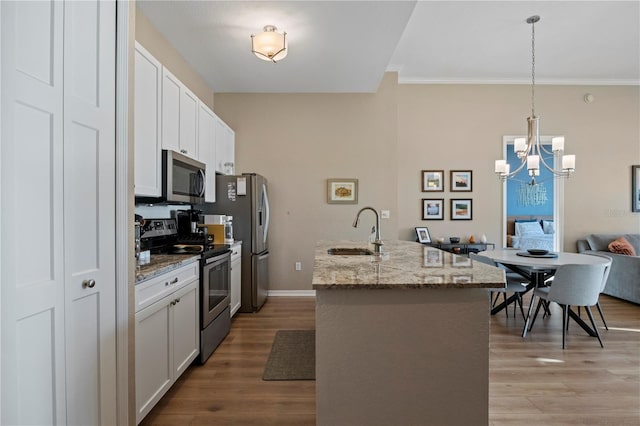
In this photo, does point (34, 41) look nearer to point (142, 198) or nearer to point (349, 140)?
point (142, 198)

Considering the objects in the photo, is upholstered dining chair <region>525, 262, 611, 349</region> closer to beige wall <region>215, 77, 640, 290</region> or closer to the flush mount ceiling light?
beige wall <region>215, 77, 640, 290</region>

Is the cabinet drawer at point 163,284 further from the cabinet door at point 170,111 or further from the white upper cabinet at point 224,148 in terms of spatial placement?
the white upper cabinet at point 224,148

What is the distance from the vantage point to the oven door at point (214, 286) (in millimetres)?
2533

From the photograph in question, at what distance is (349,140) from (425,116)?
1.41m

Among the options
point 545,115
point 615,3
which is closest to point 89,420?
→ point 615,3

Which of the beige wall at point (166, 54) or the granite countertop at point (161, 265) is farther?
the beige wall at point (166, 54)

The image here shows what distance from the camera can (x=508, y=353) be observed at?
2775mm

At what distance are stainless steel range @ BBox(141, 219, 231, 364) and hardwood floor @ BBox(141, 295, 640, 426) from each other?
177 mm

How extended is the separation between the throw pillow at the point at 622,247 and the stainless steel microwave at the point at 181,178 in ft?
17.8

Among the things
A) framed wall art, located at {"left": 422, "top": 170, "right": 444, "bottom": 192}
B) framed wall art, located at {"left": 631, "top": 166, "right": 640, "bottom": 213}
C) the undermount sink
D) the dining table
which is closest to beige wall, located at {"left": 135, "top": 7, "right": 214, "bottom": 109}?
the undermount sink

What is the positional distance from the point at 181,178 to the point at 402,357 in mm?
2161

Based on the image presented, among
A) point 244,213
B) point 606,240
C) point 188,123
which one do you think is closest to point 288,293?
point 244,213

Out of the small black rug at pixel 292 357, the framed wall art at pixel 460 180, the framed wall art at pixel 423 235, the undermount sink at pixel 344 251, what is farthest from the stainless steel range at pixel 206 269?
the framed wall art at pixel 460 180

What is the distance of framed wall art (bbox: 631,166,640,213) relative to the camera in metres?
5.20
